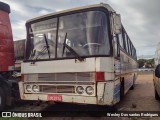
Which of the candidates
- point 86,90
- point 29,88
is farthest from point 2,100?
point 86,90

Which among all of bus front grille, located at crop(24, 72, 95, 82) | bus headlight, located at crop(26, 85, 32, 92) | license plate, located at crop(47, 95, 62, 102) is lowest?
license plate, located at crop(47, 95, 62, 102)

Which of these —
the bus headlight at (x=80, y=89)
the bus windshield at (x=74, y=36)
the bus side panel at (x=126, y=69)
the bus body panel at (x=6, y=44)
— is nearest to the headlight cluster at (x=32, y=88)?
the bus windshield at (x=74, y=36)

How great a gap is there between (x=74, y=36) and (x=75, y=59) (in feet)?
2.22

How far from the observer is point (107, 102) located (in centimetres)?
655

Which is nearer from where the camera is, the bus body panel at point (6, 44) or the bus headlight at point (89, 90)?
the bus headlight at point (89, 90)

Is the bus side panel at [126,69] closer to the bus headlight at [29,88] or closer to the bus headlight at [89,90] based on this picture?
the bus headlight at [89,90]

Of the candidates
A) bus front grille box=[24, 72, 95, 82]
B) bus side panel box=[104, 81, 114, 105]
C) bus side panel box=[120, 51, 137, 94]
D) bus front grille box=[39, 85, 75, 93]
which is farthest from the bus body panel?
bus side panel box=[104, 81, 114, 105]

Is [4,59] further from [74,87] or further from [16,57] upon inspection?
[74,87]

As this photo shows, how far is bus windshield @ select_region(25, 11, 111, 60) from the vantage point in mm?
6809

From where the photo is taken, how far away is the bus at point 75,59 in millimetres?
6566

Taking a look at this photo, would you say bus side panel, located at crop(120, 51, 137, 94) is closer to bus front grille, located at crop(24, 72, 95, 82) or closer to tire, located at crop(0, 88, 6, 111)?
bus front grille, located at crop(24, 72, 95, 82)

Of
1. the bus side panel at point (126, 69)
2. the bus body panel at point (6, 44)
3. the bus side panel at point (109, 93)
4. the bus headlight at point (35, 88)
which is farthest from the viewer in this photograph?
the bus side panel at point (126, 69)

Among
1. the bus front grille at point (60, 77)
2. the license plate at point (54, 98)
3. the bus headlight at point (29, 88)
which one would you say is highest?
the bus front grille at point (60, 77)

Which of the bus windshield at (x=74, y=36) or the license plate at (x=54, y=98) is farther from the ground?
the bus windshield at (x=74, y=36)
